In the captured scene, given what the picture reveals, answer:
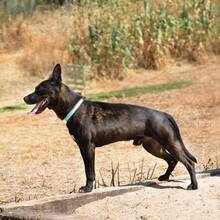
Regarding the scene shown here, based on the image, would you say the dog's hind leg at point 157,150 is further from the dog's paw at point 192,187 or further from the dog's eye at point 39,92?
the dog's eye at point 39,92

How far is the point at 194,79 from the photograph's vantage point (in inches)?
746

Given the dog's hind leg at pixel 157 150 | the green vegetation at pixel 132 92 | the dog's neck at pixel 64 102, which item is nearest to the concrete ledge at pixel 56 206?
the dog's hind leg at pixel 157 150

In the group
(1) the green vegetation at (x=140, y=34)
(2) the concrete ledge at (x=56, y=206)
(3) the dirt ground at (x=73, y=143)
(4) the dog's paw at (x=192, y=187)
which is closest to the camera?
(2) the concrete ledge at (x=56, y=206)

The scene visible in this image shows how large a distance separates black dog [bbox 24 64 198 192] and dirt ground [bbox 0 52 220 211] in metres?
1.23

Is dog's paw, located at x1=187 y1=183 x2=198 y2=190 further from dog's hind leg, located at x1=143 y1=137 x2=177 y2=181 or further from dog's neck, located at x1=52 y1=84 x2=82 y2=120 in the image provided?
dog's neck, located at x1=52 y1=84 x2=82 y2=120

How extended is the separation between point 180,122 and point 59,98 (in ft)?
22.8

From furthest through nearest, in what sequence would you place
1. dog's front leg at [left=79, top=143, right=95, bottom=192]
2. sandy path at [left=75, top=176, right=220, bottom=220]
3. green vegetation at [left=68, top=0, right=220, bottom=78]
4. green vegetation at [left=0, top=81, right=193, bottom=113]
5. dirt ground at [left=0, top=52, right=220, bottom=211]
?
1. green vegetation at [left=68, top=0, right=220, bottom=78]
2. green vegetation at [left=0, top=81, right=193, bottom=113]
3. dirt ground at [left=0, top=52, right=220, bottom=211]
4. dog's front leg at [left=79, top=143, right=95, bottom=192]
5. sandy path at [left=75, top=176, right=220, bottom=220]

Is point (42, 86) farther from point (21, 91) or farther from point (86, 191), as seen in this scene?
point (21, 91)

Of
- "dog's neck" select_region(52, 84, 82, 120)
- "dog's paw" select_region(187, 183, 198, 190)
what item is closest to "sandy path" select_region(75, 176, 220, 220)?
"dog's paw" select_region(187, 183, 198, 190)

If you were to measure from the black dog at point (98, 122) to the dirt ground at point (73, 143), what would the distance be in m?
1.23

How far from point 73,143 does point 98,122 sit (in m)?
5.18

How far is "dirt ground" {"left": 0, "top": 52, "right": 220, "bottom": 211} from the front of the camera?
985 centimetres

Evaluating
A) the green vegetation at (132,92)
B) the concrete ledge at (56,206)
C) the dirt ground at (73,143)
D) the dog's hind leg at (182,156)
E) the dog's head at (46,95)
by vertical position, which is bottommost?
the green vegetation at (132,92)

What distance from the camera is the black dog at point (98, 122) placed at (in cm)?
745
